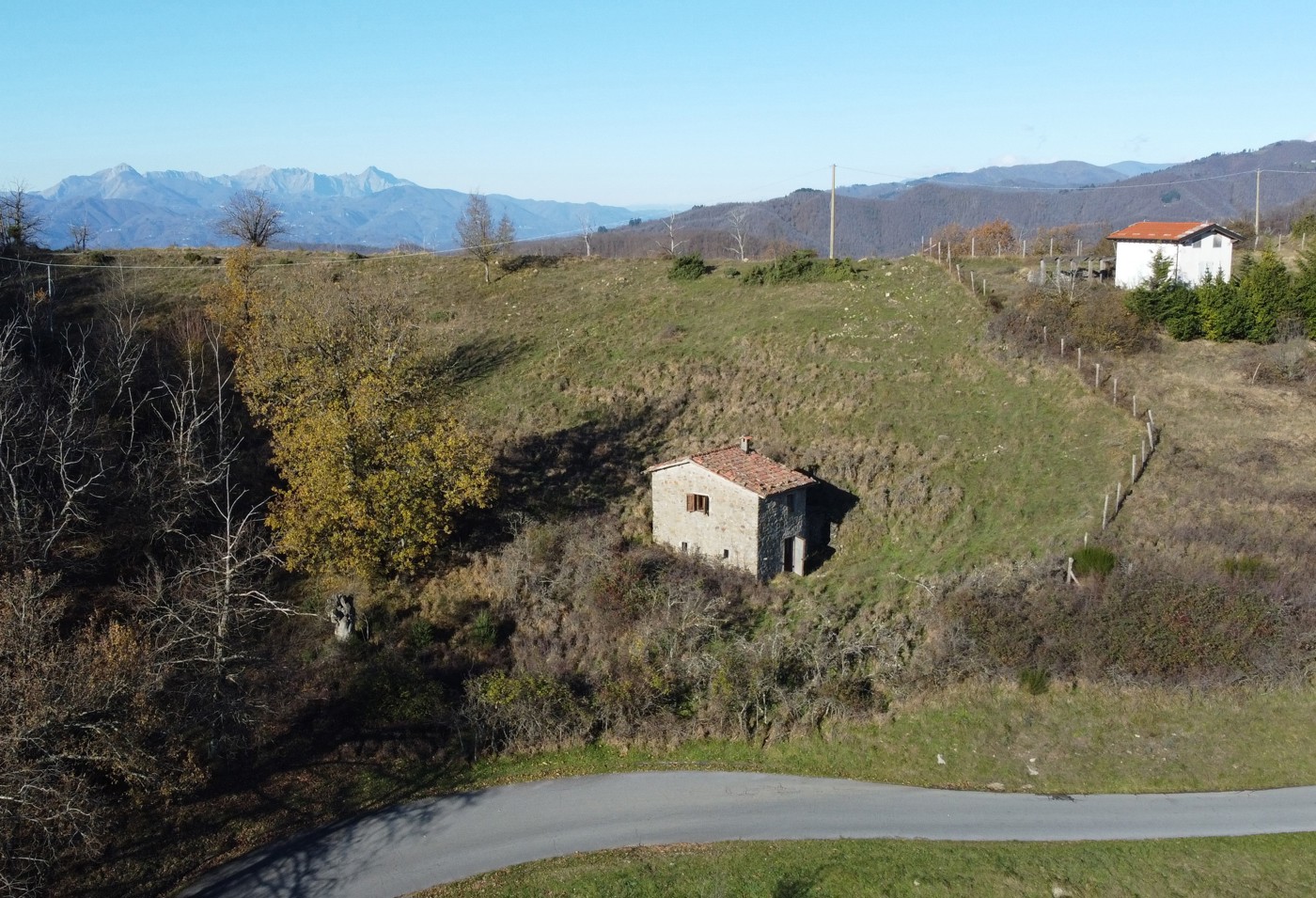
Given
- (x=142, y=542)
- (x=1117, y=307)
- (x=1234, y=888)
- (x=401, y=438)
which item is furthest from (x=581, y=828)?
(x=1117, y=307)

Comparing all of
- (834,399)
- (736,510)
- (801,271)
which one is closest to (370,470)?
(736,510)

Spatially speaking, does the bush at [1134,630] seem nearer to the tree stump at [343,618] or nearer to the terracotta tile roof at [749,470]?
the terracotta tile roof at [749,470]

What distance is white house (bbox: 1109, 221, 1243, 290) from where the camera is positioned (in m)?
43.0

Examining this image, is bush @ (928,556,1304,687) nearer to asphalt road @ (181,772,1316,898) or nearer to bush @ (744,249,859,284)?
asphalt road @ (181,772,1316,898)

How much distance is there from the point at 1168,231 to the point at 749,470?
96.3 feet

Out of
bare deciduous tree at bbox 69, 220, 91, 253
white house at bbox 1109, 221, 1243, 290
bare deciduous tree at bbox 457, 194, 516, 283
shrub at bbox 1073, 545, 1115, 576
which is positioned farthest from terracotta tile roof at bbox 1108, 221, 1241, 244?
bare deciduous tree at bbox 69, 220, 91, 253

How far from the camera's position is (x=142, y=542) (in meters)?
29.7

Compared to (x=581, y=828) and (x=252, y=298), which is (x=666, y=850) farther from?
(x=252, y=298)

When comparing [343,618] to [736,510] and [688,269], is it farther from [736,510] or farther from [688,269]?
[688,269]

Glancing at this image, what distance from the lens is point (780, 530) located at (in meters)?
29.5

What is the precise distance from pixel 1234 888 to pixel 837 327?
104 ft

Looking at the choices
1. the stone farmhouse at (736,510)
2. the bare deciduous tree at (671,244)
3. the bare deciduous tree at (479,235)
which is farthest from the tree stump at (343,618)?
the bare deciduous tree at (671,244)

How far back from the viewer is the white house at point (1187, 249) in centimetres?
4300

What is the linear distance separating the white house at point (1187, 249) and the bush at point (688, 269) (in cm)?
2471
